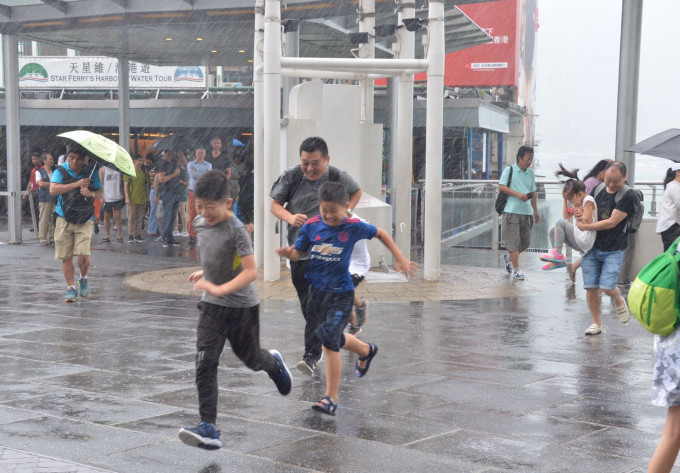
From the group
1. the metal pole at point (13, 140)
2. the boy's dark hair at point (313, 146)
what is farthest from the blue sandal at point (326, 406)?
the metal pole at point (13, 140)

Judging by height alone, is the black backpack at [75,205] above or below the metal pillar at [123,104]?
below

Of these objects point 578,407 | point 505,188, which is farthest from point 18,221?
point 578,407

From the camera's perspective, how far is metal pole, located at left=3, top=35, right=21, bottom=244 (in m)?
17.8

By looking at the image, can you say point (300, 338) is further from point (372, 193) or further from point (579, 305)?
point (372, 193)

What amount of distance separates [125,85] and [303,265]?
17522mm

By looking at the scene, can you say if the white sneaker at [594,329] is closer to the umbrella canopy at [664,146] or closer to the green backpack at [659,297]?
the umbrella canopy at [664,146]

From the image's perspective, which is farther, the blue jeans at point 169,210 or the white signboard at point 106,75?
the white signboard at point 106,75

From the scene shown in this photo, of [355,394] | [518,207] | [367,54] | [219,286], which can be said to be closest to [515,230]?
[518,207]

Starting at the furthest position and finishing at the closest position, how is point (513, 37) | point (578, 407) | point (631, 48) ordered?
point (513, 37), point (631, 48), point (578, 407)

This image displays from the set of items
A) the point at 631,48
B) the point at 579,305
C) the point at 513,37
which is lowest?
the point at 579,305

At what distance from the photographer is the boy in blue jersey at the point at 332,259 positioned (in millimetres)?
5898

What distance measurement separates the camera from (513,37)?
50969 millimetres

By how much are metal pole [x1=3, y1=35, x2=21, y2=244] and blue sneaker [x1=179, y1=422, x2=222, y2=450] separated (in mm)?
14072

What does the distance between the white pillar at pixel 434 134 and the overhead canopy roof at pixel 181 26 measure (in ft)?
11.3
